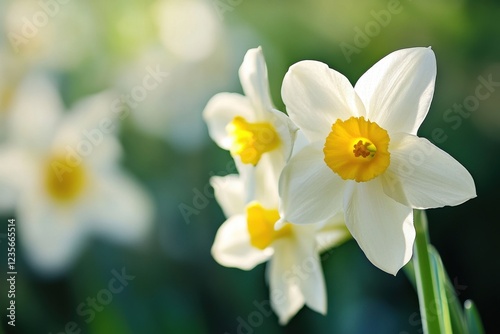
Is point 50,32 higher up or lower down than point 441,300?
higher up

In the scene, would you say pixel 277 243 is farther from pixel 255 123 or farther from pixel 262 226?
pixel 255 123

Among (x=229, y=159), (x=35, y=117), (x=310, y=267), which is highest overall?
(x=35, y=117)

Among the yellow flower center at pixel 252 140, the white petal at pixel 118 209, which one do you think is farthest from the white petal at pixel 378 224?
the white petal at pixel 118 209

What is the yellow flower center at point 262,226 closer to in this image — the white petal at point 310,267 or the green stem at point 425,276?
the white petal at point 310,267

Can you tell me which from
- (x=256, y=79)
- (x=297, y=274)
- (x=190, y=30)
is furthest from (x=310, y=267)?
(x=190, y=30)

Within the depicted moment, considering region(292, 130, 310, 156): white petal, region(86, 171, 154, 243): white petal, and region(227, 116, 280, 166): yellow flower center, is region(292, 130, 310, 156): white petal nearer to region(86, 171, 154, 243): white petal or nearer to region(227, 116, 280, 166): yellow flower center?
region(227, 116, 280, 166): yellow flower center

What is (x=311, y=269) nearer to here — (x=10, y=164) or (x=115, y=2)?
(x=10, y=164)
